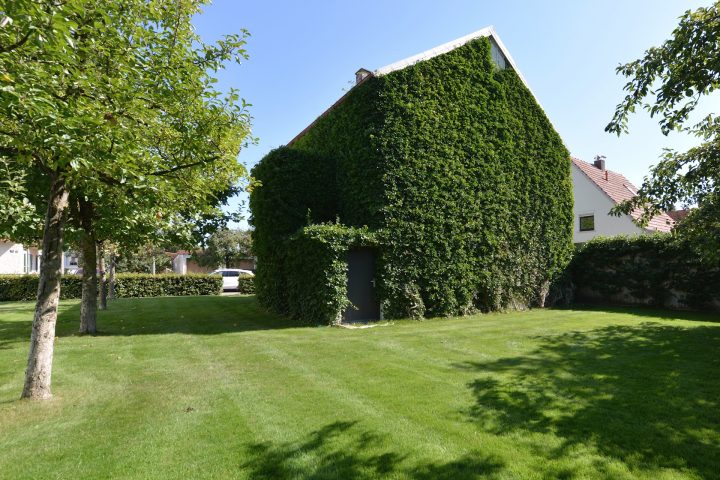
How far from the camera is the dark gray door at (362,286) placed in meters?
13.6

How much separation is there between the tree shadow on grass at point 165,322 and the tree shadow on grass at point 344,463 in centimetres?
801

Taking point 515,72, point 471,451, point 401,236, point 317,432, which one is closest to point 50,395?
point 317,432

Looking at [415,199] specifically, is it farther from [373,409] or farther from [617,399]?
[373,409]

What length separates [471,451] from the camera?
4.23m

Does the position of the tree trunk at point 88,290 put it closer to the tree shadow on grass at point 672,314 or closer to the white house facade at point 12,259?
the tree shadow on grass at point 672,314

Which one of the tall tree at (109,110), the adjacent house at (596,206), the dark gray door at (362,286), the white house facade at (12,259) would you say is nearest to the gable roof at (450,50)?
the dark gray door at (362,286)

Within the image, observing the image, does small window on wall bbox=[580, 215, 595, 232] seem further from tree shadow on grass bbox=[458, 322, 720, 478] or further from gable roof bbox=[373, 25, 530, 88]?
tree shadow on grass bbox=[458, 322, 720, 478]

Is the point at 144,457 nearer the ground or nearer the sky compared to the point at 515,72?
nearer the ground

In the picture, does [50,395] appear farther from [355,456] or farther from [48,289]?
[355,456]

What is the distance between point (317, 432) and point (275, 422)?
610 mm

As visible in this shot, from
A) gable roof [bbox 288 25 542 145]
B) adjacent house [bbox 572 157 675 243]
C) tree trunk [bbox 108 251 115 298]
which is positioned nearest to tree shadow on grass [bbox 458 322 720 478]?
gable roof [bbox 288 25 542 145]

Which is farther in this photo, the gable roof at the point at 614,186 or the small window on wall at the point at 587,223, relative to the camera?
the small window on wall at the point at 587,223

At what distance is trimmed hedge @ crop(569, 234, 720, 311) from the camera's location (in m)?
16.2

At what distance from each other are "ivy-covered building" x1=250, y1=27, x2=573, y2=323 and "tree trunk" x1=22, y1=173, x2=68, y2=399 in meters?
7.05
